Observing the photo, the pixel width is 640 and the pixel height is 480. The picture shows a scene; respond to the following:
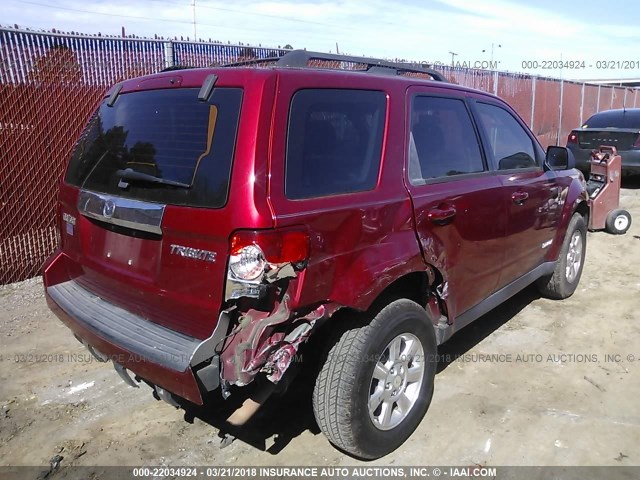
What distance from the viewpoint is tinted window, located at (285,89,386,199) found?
2344 millimetres

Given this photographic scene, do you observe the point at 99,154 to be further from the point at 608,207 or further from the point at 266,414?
the point at 608,207

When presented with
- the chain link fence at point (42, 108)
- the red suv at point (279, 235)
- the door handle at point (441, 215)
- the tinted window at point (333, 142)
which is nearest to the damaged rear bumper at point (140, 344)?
the red suv at point (279, 235)

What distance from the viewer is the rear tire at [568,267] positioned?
4.87m

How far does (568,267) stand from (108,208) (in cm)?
418

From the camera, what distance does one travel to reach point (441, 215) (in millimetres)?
2979

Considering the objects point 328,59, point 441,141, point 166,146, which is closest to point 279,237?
point 166,146

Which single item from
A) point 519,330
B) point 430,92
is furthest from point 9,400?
point 519,330

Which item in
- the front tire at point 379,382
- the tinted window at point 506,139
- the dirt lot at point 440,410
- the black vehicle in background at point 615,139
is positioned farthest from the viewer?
the black vehicle in background at point 615,139

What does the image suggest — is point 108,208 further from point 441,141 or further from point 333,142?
point 441,141

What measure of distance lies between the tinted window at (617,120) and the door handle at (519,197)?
27.9ft

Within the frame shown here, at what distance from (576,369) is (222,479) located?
260 centimetres

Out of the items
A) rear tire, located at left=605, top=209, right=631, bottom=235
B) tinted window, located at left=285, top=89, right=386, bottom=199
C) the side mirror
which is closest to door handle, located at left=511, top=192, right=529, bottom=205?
the side mirror

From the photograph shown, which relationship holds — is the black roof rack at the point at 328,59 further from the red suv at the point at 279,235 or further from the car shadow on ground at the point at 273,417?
the car shadow on ground at the point at 273,417

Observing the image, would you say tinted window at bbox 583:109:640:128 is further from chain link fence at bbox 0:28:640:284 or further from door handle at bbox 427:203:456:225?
door handle at bbox 427:203:456:225
